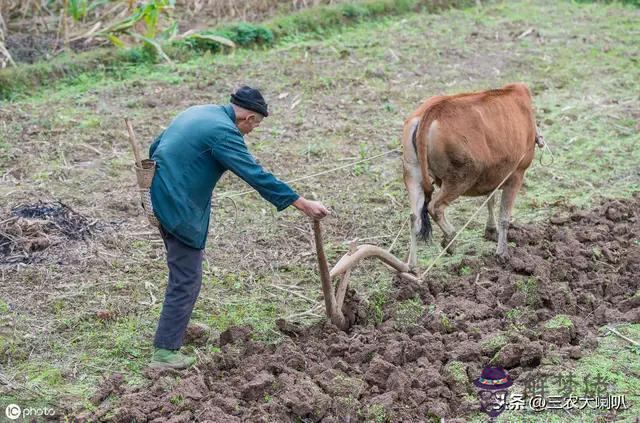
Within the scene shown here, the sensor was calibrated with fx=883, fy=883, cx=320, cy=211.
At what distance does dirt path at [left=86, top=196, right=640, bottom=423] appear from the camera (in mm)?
5293

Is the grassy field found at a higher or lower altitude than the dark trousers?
lower

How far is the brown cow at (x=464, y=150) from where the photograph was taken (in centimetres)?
707

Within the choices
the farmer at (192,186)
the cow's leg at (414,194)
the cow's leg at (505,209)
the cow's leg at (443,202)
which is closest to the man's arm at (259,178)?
the farmer at (192,186)

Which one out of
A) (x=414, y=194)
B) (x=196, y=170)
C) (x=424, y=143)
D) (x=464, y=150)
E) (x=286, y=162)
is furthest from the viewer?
(x=286, y=162)

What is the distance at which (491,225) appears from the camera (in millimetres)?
8062

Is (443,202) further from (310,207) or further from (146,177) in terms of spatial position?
(146,177)

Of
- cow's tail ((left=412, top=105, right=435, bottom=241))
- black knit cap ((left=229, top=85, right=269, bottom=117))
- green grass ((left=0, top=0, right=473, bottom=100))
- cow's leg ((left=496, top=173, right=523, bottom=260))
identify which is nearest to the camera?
black knit cap ((left=229, top=85, right=269, bottom=117))

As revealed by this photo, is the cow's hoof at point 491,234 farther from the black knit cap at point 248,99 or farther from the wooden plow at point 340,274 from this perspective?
the black knit cap at point 248,99

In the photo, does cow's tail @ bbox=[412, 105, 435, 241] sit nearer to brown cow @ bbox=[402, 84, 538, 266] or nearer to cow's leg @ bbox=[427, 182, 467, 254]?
brown cow @ bbox=[402, 84, 538, 266]

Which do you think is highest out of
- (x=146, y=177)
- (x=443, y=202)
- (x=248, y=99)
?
(x=248, y=99)

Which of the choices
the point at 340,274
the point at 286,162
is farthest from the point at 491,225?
the point at 286,162

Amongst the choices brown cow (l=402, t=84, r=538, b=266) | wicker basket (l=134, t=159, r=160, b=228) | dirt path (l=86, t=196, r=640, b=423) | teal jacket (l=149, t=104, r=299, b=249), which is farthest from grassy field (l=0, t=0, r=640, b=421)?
wicker basket (l=134, t=159, r=160, b=228)

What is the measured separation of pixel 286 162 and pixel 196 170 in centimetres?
386

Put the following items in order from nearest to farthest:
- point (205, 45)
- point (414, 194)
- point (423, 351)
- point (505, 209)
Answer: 1. point (423, 351)
2. point (414, 194)
3. point (505, 209)
4. point (205, 45)
